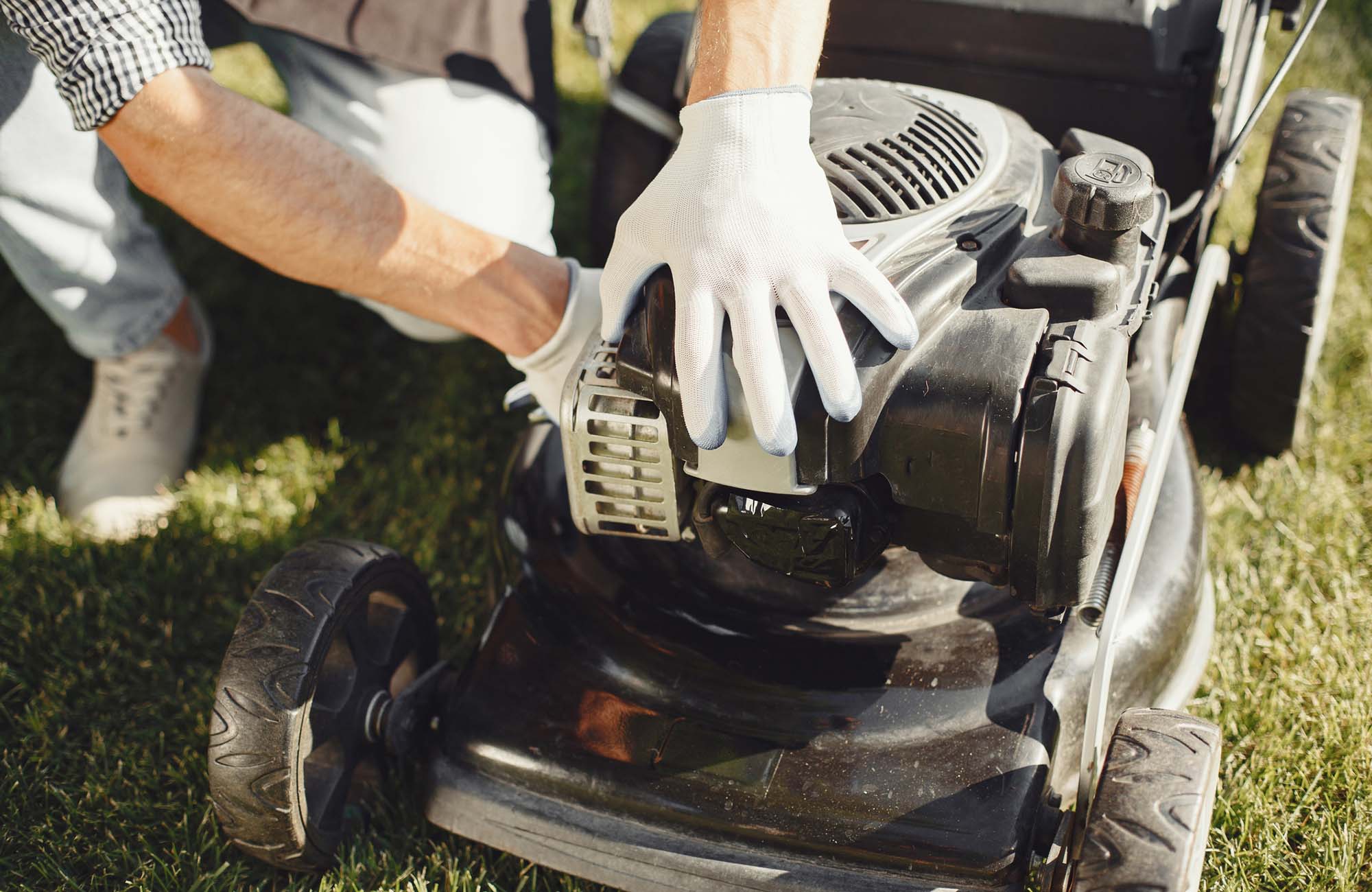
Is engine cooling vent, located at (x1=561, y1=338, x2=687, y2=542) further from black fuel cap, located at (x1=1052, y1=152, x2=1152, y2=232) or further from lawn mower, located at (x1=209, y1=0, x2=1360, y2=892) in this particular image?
black fuel cap, located at (x1=1052, y1=152, x2=1152, y2=232)

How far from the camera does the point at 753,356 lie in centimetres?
110

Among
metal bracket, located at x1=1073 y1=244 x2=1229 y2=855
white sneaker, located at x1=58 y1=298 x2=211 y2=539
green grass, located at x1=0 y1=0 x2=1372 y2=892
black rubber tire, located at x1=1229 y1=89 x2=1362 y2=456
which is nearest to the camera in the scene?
metal bracket, located at x1=1073 y1=244 x2=1229 y2=855

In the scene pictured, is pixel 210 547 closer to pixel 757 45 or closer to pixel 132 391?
pixel 132 391

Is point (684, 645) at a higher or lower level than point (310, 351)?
higher

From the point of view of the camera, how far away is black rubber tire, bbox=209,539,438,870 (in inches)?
51.0

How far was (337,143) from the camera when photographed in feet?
5.87

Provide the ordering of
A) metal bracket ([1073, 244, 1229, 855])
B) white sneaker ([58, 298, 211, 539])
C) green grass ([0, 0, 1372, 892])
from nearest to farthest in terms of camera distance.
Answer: metal bracket ([1073, 244, 1229, 855])
green grass ([0, 0, 1372, 892])
white sneaker ([58, 298, 211, 539])

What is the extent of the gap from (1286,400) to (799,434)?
1.12 m

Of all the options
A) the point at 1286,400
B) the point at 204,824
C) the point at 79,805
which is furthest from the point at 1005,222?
the point at 79,805

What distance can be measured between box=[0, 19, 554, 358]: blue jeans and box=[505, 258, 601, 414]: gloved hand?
436 millimetres

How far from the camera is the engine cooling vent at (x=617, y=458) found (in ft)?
3.99

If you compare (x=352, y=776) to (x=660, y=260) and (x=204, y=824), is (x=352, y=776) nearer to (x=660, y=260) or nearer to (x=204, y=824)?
(x=204, y=824)

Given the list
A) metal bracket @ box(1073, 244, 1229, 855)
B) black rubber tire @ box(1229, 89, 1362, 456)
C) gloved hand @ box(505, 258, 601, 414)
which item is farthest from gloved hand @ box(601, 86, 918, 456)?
black rubber tire @ box(1229, 89, 1362, 456)

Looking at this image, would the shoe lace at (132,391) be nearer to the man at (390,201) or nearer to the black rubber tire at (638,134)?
the man at (390,201)
